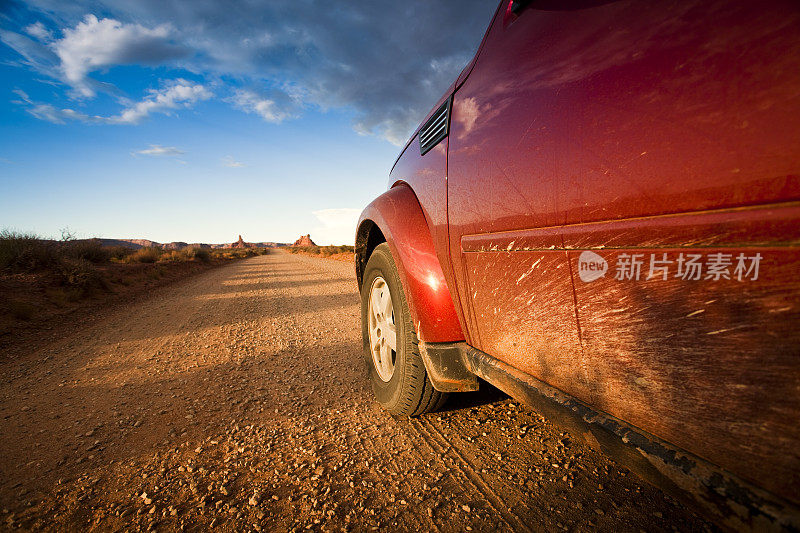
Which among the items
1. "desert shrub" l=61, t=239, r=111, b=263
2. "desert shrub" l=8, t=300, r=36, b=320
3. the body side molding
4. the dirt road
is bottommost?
the dirt road

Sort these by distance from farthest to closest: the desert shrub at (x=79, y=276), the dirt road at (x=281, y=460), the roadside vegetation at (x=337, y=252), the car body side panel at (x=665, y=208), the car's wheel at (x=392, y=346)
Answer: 1. the roadside vegetation at (x=337, y=252)
2. the desert shrub at (x=79, y=276)
3. the car's wheel at (x=392, y=346)
4. the dirt road at (x=281, y=460)
5. the car body side panel at (x=665, y=208)

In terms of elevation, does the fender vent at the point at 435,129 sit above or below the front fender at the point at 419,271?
above

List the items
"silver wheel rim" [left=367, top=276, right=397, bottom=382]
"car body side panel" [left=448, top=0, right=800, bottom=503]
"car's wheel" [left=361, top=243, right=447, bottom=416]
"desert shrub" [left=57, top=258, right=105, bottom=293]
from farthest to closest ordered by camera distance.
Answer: "desert shrub" [left=57, top=258, right=105, bottom=293]
"silver wheel rim" [left=367, top=276, right=397, bottom=382]
"car's wheel" [left=361, top=243, right=447, bottom=416]
"car body side panel" [left=448, top=0, right=800, bottom=503]

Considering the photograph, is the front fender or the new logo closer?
the new logo

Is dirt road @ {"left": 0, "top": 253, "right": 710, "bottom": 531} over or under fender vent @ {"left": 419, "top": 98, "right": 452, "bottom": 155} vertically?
under

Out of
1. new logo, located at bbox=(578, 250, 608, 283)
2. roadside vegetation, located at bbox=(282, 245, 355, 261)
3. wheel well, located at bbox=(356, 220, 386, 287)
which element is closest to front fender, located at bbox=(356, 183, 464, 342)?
wheel well, located at bbox=(356, 220, 386, 287)

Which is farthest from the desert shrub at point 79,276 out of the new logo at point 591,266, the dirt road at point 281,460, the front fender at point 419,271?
the new logo at point 591,266

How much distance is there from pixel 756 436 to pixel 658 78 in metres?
0.79

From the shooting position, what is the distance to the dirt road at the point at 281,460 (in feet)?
4.33

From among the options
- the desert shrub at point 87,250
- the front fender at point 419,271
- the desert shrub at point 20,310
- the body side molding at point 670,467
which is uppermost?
the desert shrub at point 87,250

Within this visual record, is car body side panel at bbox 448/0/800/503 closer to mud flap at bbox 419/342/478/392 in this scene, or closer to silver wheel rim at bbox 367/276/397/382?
mud flap at bbox 419/342/478/392

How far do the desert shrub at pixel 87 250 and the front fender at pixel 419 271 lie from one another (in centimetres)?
1414

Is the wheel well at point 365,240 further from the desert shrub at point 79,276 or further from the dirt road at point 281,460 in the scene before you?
the desert shrub at point 79,276

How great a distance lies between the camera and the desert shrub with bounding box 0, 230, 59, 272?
8.01m
